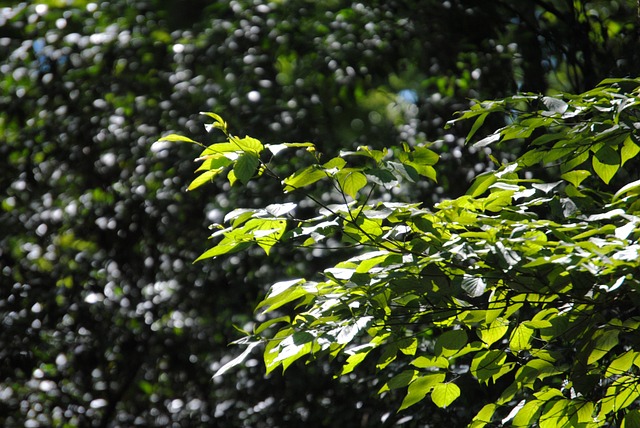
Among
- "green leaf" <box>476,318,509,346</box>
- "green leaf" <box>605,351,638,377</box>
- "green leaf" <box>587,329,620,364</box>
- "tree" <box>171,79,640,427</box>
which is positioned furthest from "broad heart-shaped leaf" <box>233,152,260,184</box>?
"green leaf" <box>605,351,638,377</box>

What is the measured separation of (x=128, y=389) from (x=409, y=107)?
2.00m

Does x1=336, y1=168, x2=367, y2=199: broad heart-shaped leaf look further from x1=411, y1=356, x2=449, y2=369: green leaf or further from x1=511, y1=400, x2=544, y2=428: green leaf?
x1=511, y1=400, x2=544, y2=428: green leaf

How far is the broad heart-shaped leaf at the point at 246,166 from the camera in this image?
3.69ft

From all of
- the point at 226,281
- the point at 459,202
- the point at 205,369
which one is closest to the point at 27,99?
the point at 226,281

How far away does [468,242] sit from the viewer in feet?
3.82

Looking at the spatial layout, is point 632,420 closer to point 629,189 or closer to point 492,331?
point 492,331

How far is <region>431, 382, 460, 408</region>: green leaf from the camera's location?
1.45m

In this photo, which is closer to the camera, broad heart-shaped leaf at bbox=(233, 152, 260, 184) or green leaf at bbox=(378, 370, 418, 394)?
broad heart-shaped leaf at bbox=(233, 152, 260, 184)

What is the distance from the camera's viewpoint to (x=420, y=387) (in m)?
1.45

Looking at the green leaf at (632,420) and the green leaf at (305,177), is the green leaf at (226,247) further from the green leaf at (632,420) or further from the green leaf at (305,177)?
the green leaf at (632,420)

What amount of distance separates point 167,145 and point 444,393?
239cm

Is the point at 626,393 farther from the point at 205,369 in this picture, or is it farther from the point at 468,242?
the point at 205,369

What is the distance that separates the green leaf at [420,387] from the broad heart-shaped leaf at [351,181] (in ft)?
1.50

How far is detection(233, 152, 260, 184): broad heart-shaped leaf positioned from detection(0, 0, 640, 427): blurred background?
2105 mm
